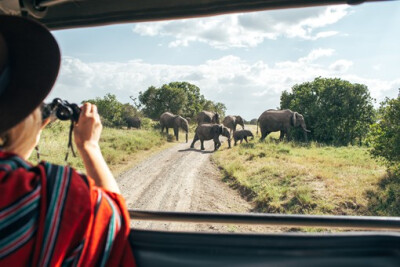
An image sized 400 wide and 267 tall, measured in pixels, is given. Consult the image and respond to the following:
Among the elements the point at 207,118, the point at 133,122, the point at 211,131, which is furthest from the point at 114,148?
the point at 133,122

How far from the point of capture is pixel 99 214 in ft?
2.52

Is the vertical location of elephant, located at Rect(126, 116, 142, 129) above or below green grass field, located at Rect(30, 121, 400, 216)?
above

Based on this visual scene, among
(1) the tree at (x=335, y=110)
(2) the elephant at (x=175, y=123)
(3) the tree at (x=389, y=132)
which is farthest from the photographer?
(2) the elephant at (x=175, y=123)

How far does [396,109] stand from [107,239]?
8.71 metres

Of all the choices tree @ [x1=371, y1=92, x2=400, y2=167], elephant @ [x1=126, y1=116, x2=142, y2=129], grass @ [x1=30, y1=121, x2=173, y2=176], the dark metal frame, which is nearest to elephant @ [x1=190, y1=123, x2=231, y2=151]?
grass @ [x1=30, y1=121, x2=173, y2=176]

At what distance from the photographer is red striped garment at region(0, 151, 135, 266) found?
69cm

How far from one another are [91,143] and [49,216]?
266mm

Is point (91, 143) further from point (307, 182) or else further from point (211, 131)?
point (211, 131)

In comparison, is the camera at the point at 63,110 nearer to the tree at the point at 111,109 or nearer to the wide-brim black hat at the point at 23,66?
the wide-brim black hat at the point at 23,66

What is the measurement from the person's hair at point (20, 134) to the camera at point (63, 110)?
9cm

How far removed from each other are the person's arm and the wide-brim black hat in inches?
6.7

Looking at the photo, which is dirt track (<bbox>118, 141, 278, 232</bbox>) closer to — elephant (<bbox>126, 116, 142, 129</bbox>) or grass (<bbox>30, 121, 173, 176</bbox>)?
grass (<bbox>30, 121, 173, 176</bbox>)

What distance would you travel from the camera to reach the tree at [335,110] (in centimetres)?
1773

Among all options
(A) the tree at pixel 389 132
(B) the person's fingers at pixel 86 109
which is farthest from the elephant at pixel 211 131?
(B) the person's fingers at pixel 86 109
